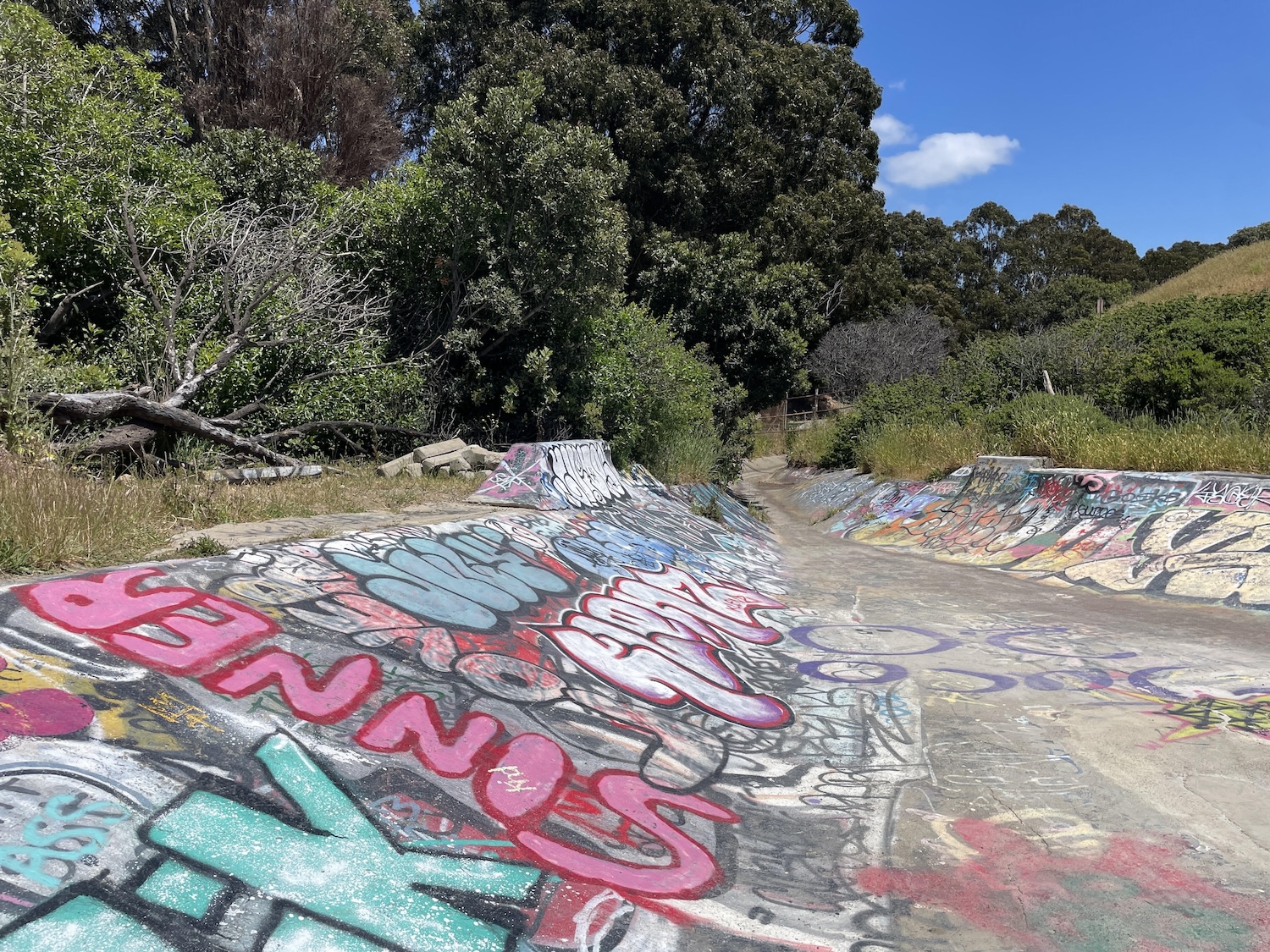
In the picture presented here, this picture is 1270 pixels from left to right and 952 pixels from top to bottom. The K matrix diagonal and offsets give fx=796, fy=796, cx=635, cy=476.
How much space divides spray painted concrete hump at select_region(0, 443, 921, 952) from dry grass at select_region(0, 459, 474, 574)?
56 cm

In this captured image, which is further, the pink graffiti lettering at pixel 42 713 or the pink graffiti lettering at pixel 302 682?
the pink graffiti lettering at pixel 302 682

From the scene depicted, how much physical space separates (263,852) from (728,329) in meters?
17.6

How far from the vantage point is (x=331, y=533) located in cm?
563

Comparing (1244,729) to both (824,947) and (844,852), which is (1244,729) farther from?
(824,947)

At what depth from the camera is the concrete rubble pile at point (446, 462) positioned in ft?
33.5

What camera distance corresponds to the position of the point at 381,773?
3029 mm

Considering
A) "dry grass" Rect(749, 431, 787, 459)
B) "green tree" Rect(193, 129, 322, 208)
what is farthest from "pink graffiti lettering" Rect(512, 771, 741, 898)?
"dry grass" Rect(749, 431, 787, 459)

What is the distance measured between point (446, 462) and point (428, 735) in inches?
289

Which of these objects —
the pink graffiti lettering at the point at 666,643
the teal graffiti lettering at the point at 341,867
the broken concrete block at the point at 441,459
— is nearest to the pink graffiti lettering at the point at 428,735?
the teal graffiti lettering at the point at 341,867

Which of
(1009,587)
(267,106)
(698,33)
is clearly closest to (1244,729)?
(1009,587)

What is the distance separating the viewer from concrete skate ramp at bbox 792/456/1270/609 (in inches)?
358

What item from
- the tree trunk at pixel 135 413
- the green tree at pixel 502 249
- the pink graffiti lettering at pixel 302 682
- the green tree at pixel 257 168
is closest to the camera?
the pink graffiti lettering at pixel 302 682

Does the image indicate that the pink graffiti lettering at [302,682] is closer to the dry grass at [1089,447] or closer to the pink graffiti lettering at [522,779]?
the pink graffiti lettering at [522,779]

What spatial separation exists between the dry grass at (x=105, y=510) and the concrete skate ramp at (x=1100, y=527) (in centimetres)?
900
